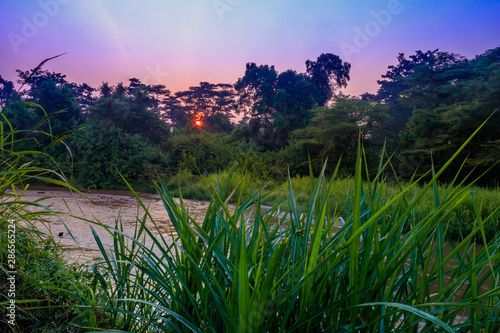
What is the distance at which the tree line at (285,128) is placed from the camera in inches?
428

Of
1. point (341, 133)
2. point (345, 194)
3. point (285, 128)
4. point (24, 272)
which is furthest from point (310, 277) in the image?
point (285, 128)

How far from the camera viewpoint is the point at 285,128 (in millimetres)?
18750

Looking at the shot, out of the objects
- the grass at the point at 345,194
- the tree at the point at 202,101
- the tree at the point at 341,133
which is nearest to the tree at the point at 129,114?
the grass at the point at 345,194

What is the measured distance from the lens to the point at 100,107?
14656 mm

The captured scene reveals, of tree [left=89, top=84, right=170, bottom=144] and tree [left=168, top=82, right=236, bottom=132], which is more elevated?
tree [left=168, top=82, right=236, bottom=132]

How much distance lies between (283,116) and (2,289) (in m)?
18.3

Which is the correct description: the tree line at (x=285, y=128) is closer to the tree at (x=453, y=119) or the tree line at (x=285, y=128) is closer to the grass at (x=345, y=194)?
the tree at (x=453, y=119)

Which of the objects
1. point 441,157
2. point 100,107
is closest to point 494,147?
point 441,157

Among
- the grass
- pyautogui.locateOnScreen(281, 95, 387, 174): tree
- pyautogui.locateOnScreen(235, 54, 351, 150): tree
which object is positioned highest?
pyautogui.locateOnScreen(235, 54, 351, 150): tree

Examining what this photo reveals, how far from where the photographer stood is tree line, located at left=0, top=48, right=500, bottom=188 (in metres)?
10.9

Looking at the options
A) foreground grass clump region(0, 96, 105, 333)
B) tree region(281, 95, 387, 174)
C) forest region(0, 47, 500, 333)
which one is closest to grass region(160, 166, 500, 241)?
forest region(0, 47, 500, 333)

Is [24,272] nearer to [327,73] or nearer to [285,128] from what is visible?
[285,128]

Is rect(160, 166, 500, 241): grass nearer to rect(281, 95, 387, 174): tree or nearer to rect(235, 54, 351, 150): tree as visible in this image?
rect(281, 95, 387, 174): tree

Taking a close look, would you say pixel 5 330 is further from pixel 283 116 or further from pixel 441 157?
pixel 283 116
